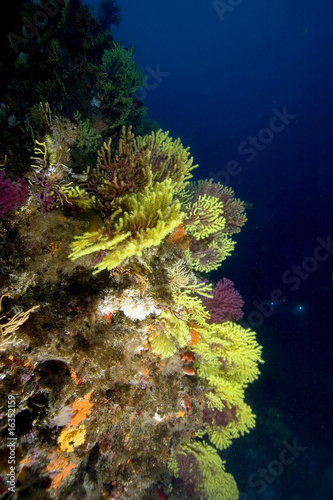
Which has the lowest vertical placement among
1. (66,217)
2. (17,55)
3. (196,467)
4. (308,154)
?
(196,467)

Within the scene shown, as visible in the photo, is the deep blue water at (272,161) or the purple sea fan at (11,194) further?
the deep blue water at (272,161)

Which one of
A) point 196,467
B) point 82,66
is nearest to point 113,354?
point 196,467

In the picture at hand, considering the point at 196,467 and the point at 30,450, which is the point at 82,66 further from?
the point at 196,467

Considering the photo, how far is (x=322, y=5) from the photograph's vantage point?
6650 centimetres

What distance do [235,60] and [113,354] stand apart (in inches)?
4846

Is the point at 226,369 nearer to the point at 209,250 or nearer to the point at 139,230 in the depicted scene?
the point at 209,250

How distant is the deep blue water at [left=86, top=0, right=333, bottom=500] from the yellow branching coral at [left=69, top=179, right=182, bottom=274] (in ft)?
30.7

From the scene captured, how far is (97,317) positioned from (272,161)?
50.0 m

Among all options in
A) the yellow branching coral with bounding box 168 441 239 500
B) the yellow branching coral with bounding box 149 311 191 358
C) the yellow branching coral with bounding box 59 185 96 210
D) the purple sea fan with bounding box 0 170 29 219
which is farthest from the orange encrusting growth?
the yellow branching coral with bounding box 168 441 239 500

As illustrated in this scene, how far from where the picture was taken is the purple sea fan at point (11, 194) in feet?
8.47

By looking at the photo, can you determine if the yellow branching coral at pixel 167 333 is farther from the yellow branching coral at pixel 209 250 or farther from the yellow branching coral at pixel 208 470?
the yellow branching coral at pixel 208 470

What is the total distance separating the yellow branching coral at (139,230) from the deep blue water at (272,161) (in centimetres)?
935

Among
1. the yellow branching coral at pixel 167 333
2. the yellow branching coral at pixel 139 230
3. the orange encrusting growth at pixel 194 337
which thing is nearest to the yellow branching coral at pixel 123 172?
the yellow branching coral at pixel 139 230

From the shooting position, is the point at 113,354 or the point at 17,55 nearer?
the point at 113,354
